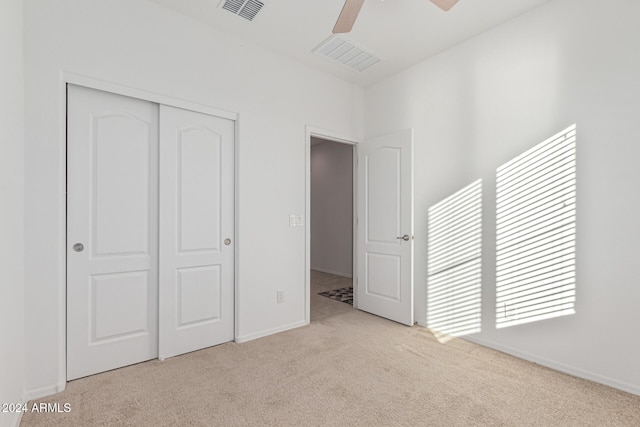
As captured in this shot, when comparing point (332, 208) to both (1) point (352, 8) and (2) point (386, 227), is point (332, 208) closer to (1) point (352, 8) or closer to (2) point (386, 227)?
(2) point (386, 227)

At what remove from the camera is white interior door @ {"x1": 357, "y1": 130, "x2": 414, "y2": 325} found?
3.25 metres

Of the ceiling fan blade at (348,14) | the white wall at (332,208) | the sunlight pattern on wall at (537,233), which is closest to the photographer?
the ceiling fan blade at (348,14)

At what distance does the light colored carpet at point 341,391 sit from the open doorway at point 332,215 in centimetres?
268

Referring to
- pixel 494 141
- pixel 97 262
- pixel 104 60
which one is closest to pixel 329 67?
pixel 494 141

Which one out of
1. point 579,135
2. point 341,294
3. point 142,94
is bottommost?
point 341,294

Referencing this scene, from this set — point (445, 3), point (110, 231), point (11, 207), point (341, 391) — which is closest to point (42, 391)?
point (110, 231)

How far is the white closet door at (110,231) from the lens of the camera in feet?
6.98

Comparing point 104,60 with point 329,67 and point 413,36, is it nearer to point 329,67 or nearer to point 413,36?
point 329,67

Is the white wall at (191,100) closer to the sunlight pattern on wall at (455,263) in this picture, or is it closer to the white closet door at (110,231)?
the white closet door at (110,231)

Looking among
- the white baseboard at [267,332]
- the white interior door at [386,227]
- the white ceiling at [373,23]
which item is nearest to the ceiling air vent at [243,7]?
the white ceiling at [373,23]

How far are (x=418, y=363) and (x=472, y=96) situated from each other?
2392 millimetres

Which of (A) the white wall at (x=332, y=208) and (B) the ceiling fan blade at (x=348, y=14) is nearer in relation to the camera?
(B) the ceiling fan blade at (x=348, y=14)

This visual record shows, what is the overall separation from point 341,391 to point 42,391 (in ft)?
6.20

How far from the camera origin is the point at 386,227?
3.48m
